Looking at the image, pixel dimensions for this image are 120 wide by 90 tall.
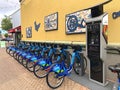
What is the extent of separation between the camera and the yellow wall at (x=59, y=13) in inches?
193

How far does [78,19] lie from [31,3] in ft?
20.4

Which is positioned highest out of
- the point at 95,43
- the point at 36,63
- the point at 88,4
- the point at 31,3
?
A: the point at 31,3

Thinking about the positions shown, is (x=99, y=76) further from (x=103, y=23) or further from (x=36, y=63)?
(x=36, y=63)

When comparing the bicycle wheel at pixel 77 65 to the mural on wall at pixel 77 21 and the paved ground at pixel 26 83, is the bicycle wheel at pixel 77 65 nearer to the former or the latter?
the paved ground at pixel 26 83

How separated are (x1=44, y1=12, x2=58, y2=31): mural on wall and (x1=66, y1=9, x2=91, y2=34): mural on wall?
1.15 metres

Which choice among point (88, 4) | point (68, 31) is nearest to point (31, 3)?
point (68, 31)

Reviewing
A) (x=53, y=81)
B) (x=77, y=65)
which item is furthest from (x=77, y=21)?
(x=53, y=81)

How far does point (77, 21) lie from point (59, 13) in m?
1.53

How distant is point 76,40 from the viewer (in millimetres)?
6578

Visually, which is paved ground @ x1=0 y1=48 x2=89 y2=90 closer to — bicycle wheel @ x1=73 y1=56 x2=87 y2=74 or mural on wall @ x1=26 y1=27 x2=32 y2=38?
bicycle wheel @ x1=73 y1=56 x2=87 y2=74

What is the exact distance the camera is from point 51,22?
27.9 feet

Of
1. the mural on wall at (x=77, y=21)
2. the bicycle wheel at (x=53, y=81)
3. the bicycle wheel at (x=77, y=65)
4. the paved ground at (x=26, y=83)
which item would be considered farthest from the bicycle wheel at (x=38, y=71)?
the mural on wall at (x=77, y=21)

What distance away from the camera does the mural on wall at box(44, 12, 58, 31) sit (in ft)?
26.4

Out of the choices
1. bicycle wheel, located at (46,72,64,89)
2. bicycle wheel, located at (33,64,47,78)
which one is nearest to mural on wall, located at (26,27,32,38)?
bicycle wheel, located at (33,64,47,78)
